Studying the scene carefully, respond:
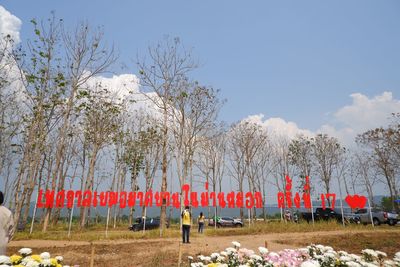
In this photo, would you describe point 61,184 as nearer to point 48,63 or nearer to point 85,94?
point 85,94

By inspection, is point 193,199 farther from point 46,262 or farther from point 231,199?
point 46,262

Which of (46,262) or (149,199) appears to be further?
(149,199)

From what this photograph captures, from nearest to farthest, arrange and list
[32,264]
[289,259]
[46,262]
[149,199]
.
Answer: [32,264]
[46,262]
[289,259]
[149,199]

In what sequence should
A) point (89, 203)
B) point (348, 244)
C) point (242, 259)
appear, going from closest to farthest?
point (242, 259), point (348, 244), point (89, 203)

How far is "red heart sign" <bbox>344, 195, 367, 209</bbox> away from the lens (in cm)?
1672

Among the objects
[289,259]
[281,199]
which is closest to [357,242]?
[281,199]

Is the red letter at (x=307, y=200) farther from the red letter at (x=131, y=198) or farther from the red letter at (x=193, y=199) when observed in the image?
the red letter at (x=131, y=198)

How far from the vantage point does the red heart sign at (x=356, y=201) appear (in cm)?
1672

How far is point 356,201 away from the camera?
1688 centimetres

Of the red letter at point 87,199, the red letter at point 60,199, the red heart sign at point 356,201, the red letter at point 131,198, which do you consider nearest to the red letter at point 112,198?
the red letter at point 131,198

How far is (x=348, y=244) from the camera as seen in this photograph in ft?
38.1

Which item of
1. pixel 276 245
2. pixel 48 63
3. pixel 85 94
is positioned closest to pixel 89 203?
pixel 85 94

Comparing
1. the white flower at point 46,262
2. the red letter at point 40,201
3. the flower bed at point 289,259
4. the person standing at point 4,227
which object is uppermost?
the red letter at point 40,201

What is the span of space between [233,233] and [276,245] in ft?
18.2
